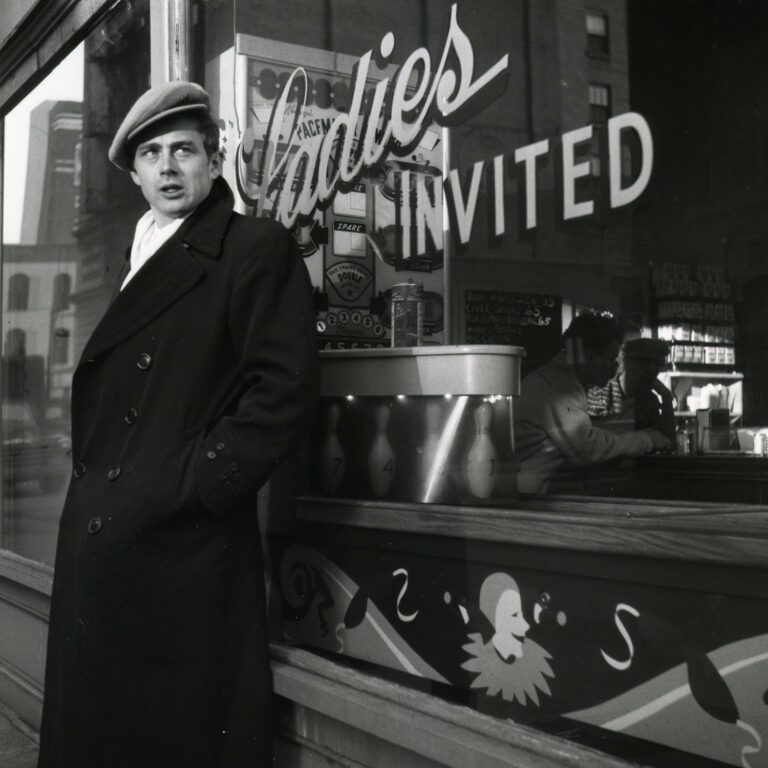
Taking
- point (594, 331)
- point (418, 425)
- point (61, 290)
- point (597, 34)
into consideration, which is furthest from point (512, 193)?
point (61, 290)

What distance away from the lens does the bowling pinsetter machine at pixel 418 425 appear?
8.51 feet

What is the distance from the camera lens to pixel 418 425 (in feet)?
8.85

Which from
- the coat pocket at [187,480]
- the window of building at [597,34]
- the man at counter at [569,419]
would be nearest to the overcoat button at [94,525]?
the coat pocket at [187,480]

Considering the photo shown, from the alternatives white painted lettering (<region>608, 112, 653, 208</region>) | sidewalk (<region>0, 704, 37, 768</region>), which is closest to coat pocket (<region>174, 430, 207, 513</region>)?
white painted lettering (<region>608, 112, 653, 208</region>)

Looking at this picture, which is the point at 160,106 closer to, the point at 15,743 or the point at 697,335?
the point at 697,335

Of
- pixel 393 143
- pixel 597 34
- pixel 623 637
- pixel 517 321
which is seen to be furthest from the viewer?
pixel 597 34

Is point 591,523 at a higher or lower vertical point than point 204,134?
lower

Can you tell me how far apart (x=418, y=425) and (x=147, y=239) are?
2.82ft

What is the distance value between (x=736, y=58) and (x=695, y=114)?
26cm

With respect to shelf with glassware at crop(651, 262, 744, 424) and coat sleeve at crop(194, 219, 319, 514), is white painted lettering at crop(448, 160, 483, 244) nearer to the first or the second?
shelf with glassware at crop(651, 262, 744, 424)

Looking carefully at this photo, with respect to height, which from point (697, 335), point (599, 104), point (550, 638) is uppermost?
point (599, 104)

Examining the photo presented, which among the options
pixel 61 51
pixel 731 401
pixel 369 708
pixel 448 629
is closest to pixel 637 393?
pixel 731 401

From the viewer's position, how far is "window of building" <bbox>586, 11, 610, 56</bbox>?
10.5 ft

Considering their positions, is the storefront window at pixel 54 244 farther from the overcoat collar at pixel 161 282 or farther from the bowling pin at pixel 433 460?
the bowling pin at pixel 433 460
